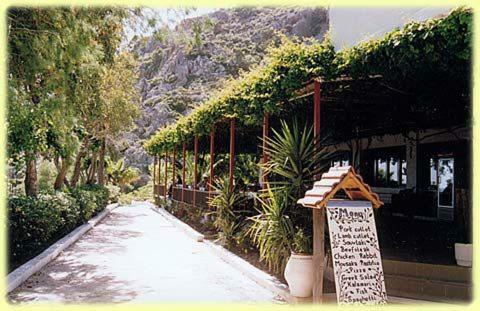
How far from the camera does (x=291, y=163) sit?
685 cm

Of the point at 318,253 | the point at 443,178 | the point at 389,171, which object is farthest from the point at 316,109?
the point at 389,171

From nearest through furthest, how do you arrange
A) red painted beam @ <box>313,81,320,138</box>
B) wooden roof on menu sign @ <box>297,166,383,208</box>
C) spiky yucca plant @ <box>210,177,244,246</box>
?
wooden roof on menu sign @ <box>297,166,383,208</box>, red painted beam @ <box>313,81,320,138</box>, spiky yucca plant @ <box>210,177,244,246</box>

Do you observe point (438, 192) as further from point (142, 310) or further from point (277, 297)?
point (142, 310)

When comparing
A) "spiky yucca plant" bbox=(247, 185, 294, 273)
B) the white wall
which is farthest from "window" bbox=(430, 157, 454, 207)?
"spiky yucca plant" bbox=(247, 185, 294, 273)

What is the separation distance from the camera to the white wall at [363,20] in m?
10.0

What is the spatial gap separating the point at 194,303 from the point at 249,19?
7683 centimetres

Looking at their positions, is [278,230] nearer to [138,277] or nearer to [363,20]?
[138,277]

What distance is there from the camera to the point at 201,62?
65.8 meters

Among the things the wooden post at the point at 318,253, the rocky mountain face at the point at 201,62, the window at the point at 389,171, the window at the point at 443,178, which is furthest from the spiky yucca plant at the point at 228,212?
the rocky mountain face at the point at 201,62

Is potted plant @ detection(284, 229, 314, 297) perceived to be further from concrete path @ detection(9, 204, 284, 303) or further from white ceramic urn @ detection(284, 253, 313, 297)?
concrete path @ detection(9, 204, 284, 303)

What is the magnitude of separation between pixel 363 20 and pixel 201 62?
5603 centimetres

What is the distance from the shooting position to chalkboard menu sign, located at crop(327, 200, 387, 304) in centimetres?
520

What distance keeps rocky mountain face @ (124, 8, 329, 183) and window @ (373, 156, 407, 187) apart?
121ft

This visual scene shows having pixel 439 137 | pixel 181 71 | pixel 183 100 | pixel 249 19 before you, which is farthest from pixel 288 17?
pixel 439 137
